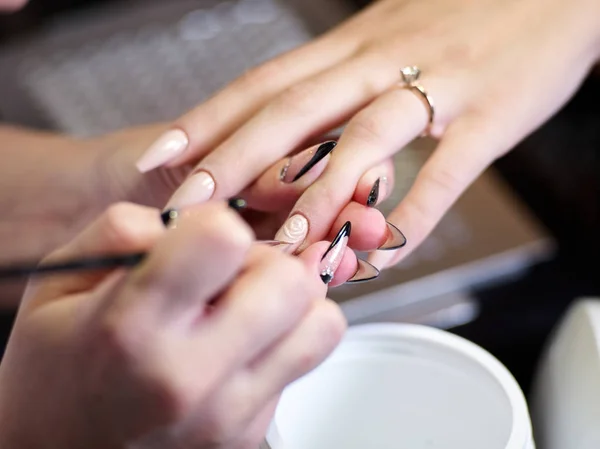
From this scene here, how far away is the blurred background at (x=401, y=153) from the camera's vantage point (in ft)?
1.85

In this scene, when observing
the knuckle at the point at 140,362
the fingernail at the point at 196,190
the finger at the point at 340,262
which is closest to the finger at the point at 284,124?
the fingernail at the point at 196,190

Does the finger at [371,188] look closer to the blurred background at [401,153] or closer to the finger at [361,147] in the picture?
the finger at [361,147]

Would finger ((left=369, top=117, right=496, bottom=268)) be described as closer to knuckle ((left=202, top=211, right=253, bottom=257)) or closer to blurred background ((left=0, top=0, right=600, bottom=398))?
blurred background ((left=0, top=0, right=600, bottom=398))

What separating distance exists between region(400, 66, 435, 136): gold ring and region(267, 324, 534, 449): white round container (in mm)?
194

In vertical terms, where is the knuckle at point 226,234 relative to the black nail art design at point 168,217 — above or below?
above

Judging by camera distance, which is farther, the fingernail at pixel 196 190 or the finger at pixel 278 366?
the fingernail at pixel 196 190

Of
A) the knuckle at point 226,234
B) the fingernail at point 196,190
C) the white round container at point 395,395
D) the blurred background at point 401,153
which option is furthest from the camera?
the blurred background at point 401,153

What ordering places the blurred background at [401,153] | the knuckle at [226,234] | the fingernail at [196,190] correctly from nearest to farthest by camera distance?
the knuckle at [226,234] < the fingernail at [196,190] < the blurred background at [401,153]

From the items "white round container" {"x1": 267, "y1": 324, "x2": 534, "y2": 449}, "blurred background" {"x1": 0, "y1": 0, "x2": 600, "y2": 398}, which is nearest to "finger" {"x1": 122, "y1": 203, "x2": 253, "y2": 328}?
"white round container" {"x1": 267, "y1": 324, "x2": 534, "y2": 449}

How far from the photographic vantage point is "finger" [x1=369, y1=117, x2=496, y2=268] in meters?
0.47

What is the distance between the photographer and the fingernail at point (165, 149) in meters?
0.48

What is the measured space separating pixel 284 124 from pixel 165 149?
0.26 feet

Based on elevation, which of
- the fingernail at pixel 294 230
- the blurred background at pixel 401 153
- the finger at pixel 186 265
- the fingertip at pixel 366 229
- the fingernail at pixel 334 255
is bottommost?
the blurred background at pixel 401 153

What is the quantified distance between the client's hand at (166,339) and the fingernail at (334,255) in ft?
A: 0.28
